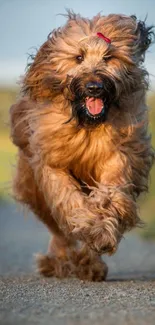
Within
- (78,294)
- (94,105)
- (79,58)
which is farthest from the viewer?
(79,58)

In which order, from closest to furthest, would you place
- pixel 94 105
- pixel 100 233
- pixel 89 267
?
pixel 100 233
pixel 94 105
pixel 89 267

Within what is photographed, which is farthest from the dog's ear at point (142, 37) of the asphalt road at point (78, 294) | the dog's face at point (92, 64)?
the asphalt road at point (78, 294)

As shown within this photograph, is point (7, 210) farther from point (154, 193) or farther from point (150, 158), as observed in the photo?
point (150, 158)

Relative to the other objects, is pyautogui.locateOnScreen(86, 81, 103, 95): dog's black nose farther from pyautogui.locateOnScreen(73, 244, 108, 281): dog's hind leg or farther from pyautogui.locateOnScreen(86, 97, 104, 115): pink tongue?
pyautogui.locateOnScreen(73, 244, 108, 281): dog's hind leg

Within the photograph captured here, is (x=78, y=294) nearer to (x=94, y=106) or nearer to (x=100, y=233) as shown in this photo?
(x=100, y=233)

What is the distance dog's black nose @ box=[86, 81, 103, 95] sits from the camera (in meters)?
6.20

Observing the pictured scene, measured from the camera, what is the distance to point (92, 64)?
6352 mm

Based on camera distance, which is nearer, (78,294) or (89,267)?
(78,294)

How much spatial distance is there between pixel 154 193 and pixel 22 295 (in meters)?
6.97

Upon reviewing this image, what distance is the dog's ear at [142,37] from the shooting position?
6774 mm

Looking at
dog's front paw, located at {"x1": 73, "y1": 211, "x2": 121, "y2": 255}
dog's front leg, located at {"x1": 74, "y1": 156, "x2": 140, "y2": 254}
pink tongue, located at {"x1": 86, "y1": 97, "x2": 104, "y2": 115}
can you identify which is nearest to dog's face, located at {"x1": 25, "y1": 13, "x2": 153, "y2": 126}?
pink tongue, located at {"x1": 86, "y1": 97, "x2": 104, "y2": 115}

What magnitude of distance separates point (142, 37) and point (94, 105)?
0.74 metres

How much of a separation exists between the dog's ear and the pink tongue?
57 centimetres

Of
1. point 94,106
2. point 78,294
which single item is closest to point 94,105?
point 94,106
